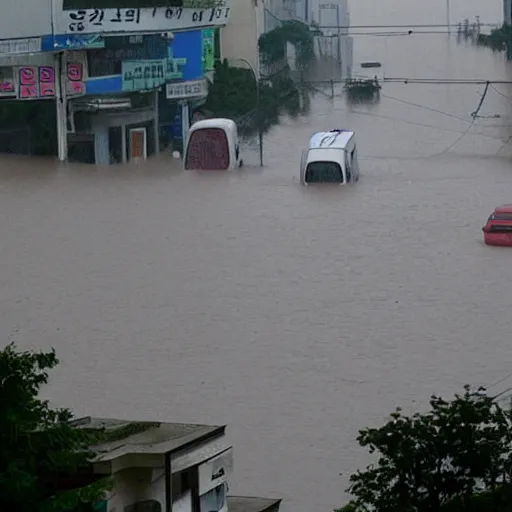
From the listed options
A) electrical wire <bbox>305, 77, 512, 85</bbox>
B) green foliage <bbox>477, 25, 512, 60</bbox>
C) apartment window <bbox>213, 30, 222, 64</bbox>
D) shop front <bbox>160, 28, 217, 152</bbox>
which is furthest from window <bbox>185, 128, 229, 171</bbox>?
green foliage <bbox>477, 25, 512, 60</bbox>

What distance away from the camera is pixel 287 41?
531 inches

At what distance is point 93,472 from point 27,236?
14.8 feet

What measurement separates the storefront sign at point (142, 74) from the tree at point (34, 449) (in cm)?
769

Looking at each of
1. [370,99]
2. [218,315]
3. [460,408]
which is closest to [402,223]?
[218,315]

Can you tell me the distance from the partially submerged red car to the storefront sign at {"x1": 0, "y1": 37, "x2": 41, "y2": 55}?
3.49 metres

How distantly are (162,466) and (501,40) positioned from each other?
13817 millimetres

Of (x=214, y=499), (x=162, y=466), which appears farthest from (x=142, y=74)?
(x=162, y=466)

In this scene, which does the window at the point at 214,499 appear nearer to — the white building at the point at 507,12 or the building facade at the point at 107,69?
the building facade at the point at 107,69

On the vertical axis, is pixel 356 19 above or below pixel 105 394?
above

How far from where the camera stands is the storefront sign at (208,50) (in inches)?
431

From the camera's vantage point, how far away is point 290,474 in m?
3.38

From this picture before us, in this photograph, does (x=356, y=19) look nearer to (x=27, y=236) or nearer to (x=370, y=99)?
(x=370, y=99)

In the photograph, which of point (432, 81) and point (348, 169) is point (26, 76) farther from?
point (432, 81)

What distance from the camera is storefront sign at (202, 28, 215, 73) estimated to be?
431 inches
